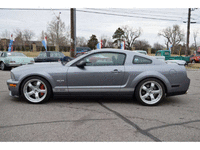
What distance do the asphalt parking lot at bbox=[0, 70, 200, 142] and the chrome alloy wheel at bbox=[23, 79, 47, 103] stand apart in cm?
18

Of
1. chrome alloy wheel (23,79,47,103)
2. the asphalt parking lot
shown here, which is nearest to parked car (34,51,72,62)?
the asphalt parking lot

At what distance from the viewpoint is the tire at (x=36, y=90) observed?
4750 millimetres

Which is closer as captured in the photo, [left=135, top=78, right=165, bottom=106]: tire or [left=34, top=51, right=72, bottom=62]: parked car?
[left=135, top=78, right=165, bottom=106]: tire

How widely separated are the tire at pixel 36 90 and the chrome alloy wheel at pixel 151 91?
2.28m

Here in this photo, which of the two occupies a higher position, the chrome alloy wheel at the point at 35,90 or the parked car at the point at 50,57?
the parked car at the point at 50,57

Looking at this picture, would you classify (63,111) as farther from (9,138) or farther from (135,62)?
(135,62)

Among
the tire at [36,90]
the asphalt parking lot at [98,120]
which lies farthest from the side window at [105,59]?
the tire at [36,90]

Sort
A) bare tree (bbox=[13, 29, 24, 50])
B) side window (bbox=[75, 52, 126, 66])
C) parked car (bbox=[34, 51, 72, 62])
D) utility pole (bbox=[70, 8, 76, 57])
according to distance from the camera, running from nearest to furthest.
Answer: side window (bbox=[75, 52, 126, 66])
utility pole (bbox=[70, 8, 76, 57])
parked car (bbox=[34, 51, 72, 62])
bare tree (bbox=[13, 29, 24, 50])

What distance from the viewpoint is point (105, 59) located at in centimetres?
487

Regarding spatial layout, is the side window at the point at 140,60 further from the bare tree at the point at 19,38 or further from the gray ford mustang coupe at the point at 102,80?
the bare tree at the point at 19,38

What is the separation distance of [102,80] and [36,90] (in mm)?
1629

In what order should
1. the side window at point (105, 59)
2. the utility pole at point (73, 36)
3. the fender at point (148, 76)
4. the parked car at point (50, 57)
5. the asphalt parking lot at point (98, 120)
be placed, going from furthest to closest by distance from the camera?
the parked car at point (50, 57), the utility pole at point (73, 36), the side window at point (105, 59), the fender at point (148, 76), the asphalt parking lot at point (98, 120)

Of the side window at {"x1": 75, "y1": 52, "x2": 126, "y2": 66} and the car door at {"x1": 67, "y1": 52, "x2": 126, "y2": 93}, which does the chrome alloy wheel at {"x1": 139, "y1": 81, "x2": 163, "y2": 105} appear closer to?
the car door at {"x1": 67, "y1": 52, "x2": 126, "y2": 93}

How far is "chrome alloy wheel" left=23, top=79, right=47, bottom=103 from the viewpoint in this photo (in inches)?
188
